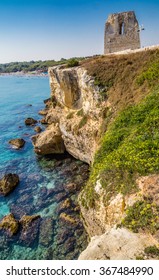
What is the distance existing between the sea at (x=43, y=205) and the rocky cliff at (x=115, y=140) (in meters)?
2.53

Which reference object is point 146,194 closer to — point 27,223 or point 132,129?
point 132,129

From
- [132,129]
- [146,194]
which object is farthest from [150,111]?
[146,194]

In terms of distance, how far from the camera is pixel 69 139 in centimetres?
2670

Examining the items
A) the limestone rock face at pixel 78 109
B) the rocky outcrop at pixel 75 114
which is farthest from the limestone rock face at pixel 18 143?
the limestone rock face at pixel 78 109

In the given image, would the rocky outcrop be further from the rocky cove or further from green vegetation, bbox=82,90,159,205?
green vegetation, bbox=82,90,159,205

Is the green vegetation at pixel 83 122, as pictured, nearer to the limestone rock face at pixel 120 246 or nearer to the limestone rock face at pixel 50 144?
the limestone rock face at pixel 50 144

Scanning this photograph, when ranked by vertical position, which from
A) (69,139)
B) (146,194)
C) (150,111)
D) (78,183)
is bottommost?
(78,183)

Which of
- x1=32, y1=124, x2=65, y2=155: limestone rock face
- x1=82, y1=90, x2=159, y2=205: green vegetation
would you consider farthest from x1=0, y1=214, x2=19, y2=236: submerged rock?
x1=32, y1=124, x2=65, y2=155: limestone rock face

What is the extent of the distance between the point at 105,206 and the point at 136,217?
6.73 ft

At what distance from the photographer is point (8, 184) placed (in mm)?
20953

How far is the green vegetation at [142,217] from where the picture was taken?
289 inches

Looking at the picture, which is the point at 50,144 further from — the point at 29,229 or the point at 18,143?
the point at 29,229

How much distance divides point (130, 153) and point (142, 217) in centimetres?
362

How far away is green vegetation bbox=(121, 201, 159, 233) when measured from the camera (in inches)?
289
